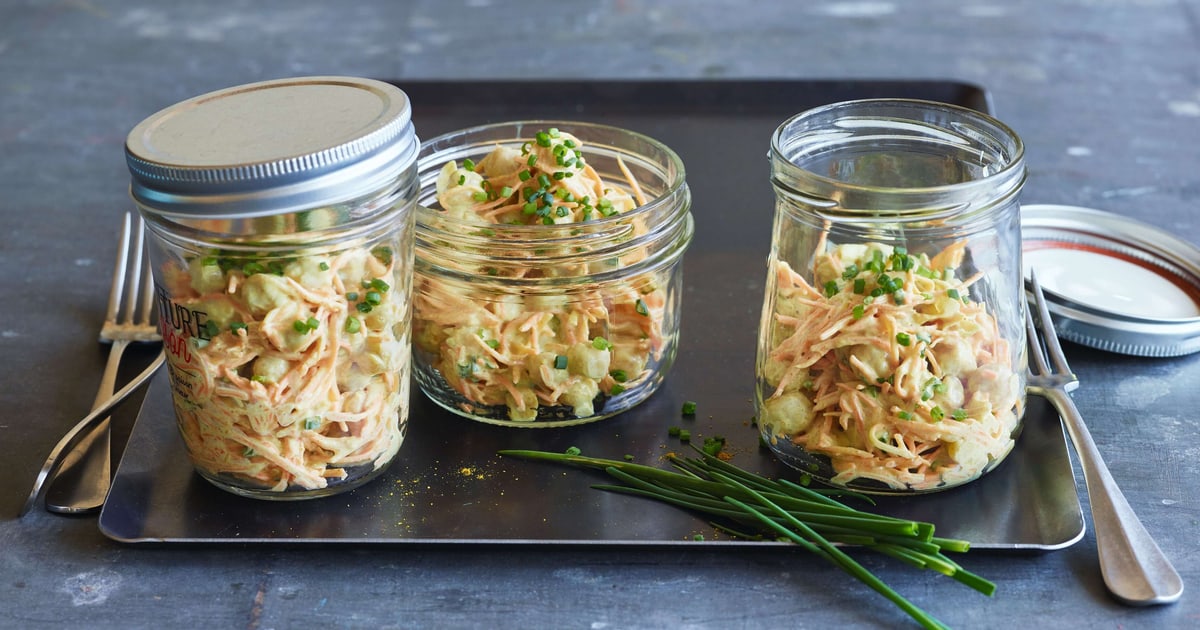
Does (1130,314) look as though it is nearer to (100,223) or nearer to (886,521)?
(886,521)

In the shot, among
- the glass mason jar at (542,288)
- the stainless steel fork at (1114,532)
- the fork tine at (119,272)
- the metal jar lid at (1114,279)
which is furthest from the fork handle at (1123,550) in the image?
the fork tine at (119,272)

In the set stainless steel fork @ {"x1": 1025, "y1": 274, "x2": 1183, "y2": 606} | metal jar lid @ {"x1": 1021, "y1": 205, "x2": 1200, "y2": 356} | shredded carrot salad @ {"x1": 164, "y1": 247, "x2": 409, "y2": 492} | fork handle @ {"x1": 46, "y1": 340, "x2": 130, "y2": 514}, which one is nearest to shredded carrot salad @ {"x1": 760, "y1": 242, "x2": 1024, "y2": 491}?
stainless steel fork @ {"x1": 1025, "y1": 274, "x2": 1183, "y2": 606}

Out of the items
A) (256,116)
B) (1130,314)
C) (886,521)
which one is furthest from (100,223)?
(1130,314)

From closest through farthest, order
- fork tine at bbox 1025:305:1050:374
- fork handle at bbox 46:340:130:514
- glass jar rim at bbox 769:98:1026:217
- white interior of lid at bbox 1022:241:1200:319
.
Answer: glass jar rim at bbox 769:98:1026:217 → fork handle at bbox 46:340:130:514 → fork tine at bbox 1025:305:1050:374 → white interior of lid at bbox 1022:241:1200:319

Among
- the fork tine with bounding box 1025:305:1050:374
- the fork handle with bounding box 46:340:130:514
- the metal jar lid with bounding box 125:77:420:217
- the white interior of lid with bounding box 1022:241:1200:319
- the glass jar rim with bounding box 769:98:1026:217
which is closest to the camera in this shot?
the metal jar lid with bounding box 125:77:420:217

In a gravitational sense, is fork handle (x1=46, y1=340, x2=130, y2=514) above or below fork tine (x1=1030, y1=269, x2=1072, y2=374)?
below

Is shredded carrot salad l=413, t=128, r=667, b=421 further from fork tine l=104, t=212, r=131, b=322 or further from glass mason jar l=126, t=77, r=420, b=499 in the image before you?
fork tine l=104, t=212, r=131, b=322

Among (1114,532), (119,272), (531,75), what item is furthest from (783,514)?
(531,75)
